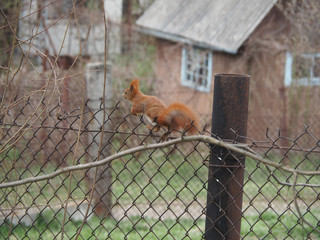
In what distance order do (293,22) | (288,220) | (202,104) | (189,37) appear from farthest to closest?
(189,37) → (202,104) → (293,22) → (288,220)

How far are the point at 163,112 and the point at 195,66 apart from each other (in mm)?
9445

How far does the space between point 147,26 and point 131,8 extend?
3304mm

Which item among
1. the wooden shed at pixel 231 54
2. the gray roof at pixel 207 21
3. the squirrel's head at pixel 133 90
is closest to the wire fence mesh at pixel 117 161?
the wooden shed at pixel 231 54

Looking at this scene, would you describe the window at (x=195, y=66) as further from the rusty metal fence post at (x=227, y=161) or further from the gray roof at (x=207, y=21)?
the rusty metal fence post at (x=227, y=161)

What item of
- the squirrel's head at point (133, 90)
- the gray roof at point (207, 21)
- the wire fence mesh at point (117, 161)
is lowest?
the wire fence mesh at point (117, 161)

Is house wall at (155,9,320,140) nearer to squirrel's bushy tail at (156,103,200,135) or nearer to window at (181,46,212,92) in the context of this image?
window at (181,46,212,92)

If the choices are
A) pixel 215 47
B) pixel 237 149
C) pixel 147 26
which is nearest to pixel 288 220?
pixel 237 149

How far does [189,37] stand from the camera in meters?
11.7

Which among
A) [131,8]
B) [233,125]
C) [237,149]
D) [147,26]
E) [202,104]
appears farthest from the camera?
[131,8]

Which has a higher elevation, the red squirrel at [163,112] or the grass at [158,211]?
the red squirrel at [163,112]

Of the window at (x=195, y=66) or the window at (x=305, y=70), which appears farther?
the window at (x=195, y=66)

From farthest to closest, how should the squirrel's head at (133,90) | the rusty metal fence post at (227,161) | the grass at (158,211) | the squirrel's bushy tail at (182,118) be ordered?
the grass at (158,211)
the squirrel's head at (133,90)
the squirrel's bushy tail at (182,118)
the rusty metal fence post at (227,161)

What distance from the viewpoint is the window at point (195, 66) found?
11891 mm

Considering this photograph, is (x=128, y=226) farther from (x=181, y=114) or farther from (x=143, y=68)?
(x=143, y=68)
